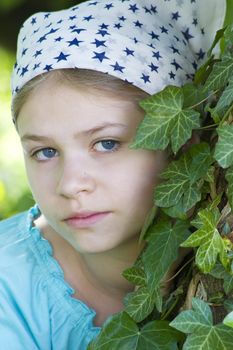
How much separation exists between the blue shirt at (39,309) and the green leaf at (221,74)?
67 cm

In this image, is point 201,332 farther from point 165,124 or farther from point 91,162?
point 91,162

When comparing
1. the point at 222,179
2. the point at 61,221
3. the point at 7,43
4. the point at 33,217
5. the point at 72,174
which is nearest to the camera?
the point at 222,179

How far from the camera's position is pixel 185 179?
145cm

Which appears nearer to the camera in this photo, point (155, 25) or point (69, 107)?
point (69, 107)

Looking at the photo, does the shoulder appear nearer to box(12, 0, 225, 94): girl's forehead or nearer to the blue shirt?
the blue shirt

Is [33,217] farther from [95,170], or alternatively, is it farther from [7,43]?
[7,43]

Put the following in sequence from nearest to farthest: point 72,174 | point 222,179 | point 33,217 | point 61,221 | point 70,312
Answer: point 222,179 → point 72,174 → point 61,221 → point 70,312 → point 33,217

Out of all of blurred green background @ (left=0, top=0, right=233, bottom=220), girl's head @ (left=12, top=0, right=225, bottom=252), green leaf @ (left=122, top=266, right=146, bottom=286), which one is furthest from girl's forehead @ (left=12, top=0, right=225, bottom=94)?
blurred green background @ (left=0, top=0, right=233, bottom=220)

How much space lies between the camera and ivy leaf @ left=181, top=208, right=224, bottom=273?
131 centimetres

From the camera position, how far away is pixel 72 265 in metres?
1.97

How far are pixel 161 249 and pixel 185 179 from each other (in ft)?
0.43

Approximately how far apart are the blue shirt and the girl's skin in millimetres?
210

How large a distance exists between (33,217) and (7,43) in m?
2.67

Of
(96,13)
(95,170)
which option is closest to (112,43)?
(96,13)
